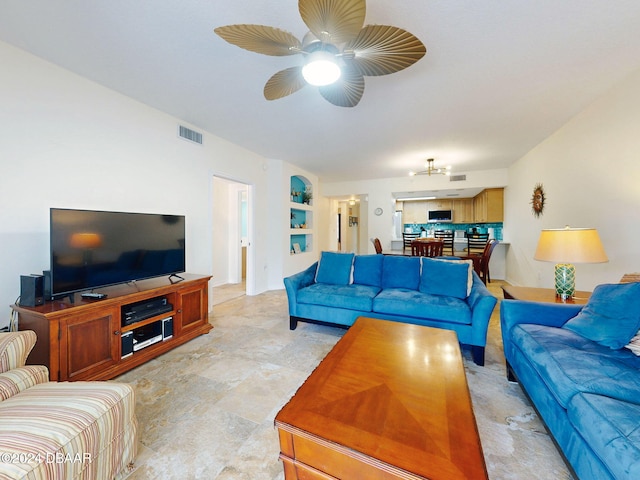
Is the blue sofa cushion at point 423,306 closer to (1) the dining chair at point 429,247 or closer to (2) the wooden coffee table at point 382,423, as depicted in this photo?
(2) the wooden coffee table at point 382,423

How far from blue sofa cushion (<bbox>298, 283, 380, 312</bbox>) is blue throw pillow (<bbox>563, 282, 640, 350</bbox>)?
1570 mm

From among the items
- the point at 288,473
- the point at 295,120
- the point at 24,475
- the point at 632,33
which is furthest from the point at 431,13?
the point at 24,475

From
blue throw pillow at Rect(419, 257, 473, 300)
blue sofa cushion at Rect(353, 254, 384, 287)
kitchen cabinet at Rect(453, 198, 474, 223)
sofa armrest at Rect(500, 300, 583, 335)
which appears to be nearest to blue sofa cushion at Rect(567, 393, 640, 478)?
sofa armrest at Rect(500, 300, 583, 335)

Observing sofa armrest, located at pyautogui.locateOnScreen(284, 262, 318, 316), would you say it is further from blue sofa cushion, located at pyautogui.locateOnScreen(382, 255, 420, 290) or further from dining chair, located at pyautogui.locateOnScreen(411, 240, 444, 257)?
dining chair, located at pyautogui.locateOnScreen(411, 240, 444, 257)

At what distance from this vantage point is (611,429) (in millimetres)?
920

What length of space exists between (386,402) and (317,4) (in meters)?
1.81

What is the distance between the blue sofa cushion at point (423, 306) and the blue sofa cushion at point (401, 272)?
8.7 inches

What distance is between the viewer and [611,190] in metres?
2.37

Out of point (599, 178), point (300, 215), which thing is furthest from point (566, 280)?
point (300, 215)

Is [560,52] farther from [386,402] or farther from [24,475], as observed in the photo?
[24,475]

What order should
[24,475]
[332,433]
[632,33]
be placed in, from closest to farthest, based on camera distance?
[24,475] → [332,433] → [632,33]

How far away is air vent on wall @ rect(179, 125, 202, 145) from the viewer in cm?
313

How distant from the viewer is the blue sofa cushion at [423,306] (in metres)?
2.31

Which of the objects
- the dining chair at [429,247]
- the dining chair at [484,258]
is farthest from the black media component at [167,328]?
the dining chair at [484,258]
